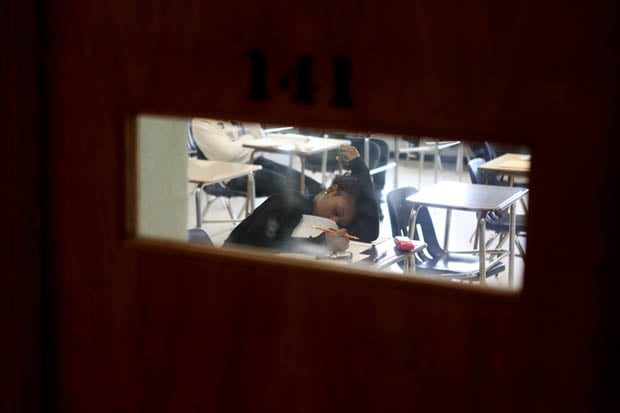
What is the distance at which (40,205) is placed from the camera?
3.67ft

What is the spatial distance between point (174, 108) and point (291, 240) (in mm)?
2076

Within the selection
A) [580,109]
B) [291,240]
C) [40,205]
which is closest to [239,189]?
[291,240]

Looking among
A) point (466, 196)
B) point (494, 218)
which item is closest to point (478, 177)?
point (494, 218)

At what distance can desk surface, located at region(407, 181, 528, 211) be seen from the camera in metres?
4.37

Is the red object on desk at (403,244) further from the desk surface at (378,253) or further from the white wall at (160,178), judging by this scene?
the white wall at (160,178)

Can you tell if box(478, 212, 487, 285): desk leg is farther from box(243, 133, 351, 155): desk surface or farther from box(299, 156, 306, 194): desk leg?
box(243, 133, 351, 155): desk surface

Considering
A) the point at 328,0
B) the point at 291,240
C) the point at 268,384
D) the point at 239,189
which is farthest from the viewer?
the point at 239,189

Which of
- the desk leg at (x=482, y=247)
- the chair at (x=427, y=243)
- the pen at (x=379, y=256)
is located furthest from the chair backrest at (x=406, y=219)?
the pen at (x=379, y=256)

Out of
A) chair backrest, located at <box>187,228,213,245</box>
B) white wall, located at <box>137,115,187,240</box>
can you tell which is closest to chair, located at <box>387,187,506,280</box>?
chair backrest, located at <box>187,228,213,245</box>

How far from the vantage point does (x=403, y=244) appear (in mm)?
3746

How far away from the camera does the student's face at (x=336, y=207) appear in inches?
145

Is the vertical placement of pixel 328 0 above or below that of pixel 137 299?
above

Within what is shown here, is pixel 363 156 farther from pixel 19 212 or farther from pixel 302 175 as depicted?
pixel 19 212

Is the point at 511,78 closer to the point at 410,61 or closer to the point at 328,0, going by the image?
the point at 410,61
